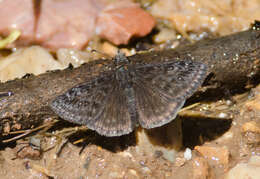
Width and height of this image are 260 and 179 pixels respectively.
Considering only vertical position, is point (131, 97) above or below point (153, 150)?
above

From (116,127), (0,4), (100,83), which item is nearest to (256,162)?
(116,127)

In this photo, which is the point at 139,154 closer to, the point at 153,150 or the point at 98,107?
the point at 153,150

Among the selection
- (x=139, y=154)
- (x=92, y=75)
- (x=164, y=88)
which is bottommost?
(x=139, y=154)

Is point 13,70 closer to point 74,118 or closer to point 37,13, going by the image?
point 37,13

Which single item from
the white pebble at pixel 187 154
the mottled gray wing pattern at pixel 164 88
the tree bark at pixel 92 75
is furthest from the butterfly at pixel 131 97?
the white pebble at pixel 187 154

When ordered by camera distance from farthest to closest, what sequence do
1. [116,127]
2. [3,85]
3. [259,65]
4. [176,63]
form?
[259,65], [3,85], [176,63], [116,127]

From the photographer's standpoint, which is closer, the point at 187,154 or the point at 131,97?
the point at 131,97

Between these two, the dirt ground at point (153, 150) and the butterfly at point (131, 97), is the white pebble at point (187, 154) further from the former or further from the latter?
the butterfly at point (131, 97)

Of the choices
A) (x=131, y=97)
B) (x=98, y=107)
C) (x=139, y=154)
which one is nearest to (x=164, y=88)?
(x=131, y=97)
